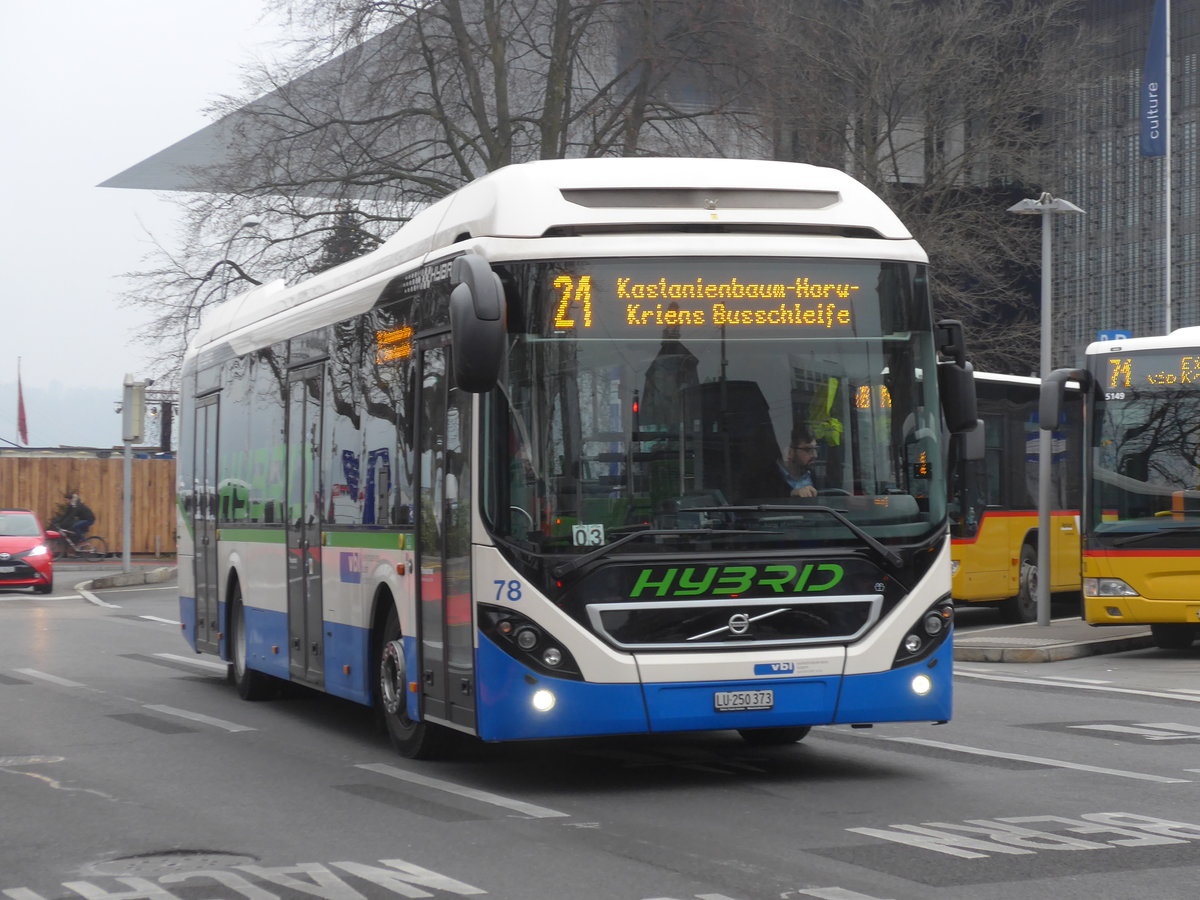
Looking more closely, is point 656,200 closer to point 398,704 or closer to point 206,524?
point 398,704

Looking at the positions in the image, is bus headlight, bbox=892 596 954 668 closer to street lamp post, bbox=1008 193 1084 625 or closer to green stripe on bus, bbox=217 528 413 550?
green stripe on bus, bbox=217 528 413 550

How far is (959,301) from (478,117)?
946cm

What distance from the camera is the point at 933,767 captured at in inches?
417

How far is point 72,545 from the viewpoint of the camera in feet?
149

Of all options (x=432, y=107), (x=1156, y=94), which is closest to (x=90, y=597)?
(x=432, y=107)

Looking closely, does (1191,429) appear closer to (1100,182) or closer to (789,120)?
(789,120)

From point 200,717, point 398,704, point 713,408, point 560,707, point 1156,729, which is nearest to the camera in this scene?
point 560,707

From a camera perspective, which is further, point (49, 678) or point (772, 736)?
point (49, 678)

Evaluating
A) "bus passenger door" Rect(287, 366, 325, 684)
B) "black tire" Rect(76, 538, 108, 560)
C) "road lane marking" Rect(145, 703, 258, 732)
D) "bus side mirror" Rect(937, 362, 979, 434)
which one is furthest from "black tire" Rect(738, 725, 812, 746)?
"black tire" Rect(76, 538, 108, 560)

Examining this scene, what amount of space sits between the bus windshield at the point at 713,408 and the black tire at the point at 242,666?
6177 millimetres

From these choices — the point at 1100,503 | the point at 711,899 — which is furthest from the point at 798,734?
the point at 1100,503

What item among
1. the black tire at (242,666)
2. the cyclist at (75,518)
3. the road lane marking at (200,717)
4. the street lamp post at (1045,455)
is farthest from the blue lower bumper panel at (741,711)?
the cyclist at (75,518)

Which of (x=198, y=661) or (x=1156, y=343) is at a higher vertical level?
(x=1156, y=343)

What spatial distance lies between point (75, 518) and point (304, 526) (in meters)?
33.1
